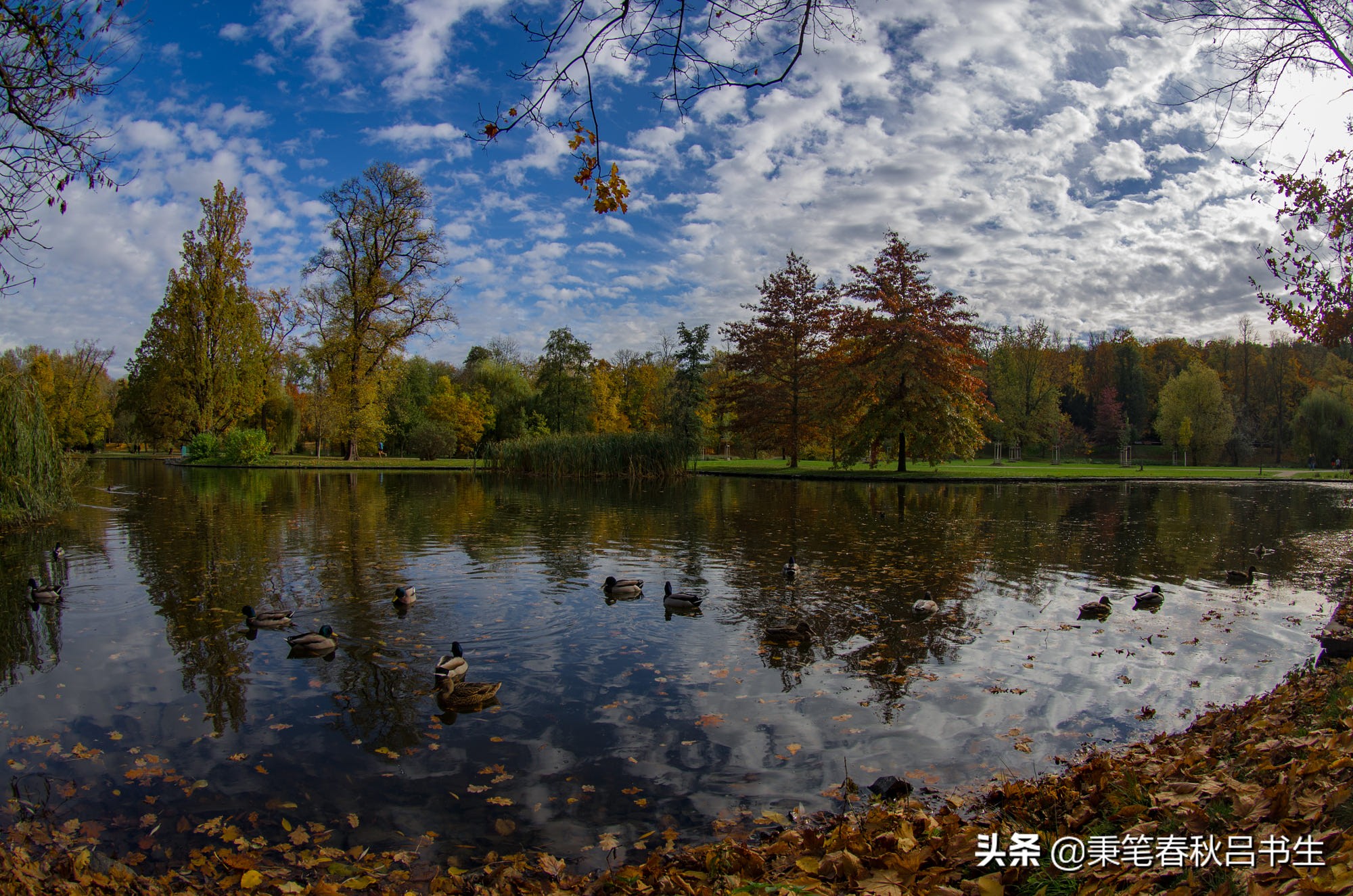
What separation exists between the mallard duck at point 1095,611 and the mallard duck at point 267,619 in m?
9.68

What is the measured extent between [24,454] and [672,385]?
43.0m

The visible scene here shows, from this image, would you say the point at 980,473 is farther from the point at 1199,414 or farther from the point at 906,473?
the point at 1199,414

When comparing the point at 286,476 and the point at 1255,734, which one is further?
the point at 286,476

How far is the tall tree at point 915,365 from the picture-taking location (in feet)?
115

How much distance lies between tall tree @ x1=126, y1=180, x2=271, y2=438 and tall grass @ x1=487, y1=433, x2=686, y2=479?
87.9 feet

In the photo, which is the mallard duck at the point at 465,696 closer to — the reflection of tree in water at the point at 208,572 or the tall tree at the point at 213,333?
the reflection of tree in water at the point at 208,572

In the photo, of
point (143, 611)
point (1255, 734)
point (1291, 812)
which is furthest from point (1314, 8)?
point (143, 611)

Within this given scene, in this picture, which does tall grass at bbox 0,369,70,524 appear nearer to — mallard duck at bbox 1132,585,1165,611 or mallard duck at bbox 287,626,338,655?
mallard duck at bbox 287,626,338,655

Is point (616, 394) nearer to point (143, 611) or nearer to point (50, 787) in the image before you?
point (143, 611)

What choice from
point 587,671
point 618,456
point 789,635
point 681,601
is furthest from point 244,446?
point 789,635

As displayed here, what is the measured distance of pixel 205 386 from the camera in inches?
1923

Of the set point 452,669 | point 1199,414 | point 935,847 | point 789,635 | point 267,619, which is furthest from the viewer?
point 1199,414

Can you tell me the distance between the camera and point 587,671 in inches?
281

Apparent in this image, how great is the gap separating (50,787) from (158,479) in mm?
36849
